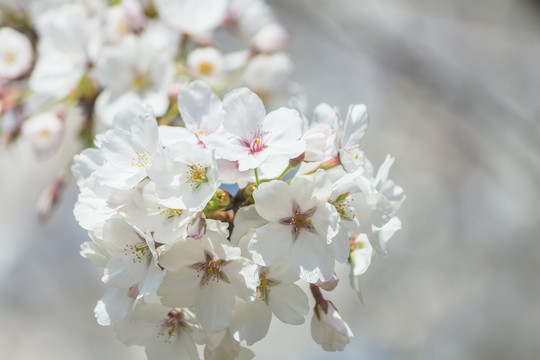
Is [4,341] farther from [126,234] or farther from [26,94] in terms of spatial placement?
[126,234]

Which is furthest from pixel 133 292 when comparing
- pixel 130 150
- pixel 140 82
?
pixel 140 82

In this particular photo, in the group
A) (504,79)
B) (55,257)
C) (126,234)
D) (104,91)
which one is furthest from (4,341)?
(504,79)

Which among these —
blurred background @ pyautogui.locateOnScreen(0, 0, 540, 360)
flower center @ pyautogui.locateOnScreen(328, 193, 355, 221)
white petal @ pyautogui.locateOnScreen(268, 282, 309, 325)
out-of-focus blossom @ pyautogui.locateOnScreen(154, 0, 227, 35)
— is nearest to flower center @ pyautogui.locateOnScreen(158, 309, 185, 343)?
white petal @ pyautogui.locateOnScreen(268, 282, 309, 325)

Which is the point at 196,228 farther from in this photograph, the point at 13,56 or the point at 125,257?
the point at 13,56

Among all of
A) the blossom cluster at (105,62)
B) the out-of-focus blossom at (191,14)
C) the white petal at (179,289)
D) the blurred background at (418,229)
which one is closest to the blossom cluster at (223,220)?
the white petal at (179,289)

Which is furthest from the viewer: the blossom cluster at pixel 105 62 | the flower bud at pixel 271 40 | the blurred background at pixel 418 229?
the blurred background at pixel 418 229

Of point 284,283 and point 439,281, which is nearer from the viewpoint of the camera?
point 284,283

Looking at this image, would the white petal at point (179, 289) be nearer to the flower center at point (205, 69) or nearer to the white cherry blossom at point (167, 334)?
the white cherry blossom at point (167, 334)
